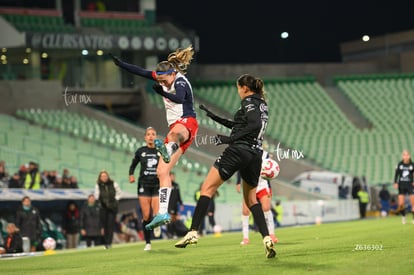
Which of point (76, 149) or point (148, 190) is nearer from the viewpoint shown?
point (148, 190)

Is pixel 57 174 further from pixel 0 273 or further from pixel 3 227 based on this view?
pixel 0 273

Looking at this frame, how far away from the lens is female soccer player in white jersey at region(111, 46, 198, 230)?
12.9 meters

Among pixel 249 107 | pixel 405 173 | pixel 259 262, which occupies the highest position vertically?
pixel 405 173

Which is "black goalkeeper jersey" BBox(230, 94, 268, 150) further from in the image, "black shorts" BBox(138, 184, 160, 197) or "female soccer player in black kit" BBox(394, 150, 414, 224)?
"female soccer player in black kit" BBox(394, 150, 414, 224)

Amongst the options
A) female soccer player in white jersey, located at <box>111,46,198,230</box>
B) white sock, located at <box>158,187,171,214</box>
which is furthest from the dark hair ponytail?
white sock, located at <box>158,187,171,214</box>

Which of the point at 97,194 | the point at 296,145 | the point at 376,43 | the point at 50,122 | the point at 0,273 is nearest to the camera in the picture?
the point at 0,273

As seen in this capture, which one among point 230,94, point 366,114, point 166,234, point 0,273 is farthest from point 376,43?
point 0,273

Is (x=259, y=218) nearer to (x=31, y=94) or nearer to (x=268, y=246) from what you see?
(x=268, y=246)

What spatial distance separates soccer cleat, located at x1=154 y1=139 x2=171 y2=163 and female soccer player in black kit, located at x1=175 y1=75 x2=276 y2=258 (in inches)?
38.5

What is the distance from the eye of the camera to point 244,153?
11906 millimetres

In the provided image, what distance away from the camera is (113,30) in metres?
42.2

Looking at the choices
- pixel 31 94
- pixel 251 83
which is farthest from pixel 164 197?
pixel 31 94

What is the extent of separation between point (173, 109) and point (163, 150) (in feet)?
2.09

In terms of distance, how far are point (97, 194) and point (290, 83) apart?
2649 centimetres
